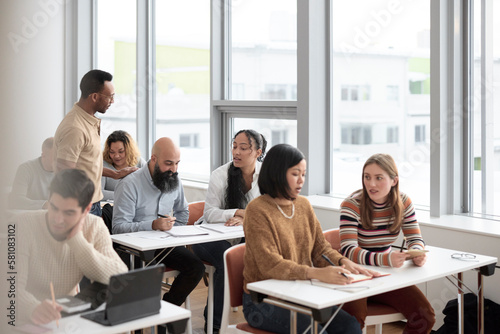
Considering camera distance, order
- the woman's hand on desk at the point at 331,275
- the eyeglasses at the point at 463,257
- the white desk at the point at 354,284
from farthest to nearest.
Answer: the eyeglasses at the point at 463,257
the woman's hand on desk at the point at 331,275
the white desk at the point at 354,284

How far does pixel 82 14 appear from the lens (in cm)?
704

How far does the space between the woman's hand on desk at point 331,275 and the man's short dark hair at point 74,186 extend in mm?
1047

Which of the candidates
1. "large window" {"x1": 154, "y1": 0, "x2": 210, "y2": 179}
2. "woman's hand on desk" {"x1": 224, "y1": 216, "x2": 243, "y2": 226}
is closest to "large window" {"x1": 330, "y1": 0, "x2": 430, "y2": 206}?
"woman's hand on desk" {"x1": 224, "y1": 216, "x2": 243, "y2": 226}

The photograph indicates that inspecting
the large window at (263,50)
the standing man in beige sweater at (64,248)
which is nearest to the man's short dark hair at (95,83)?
the standing man in beige sweater at (64,248)

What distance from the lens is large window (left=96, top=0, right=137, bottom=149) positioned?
261 inches

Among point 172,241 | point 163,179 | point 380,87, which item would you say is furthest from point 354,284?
point 380,87

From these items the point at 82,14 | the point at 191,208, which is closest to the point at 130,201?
the point at 191,208

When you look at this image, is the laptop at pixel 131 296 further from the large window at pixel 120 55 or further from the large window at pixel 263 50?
the large window at pixel 120 55

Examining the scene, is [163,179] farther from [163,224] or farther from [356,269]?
[356,269]

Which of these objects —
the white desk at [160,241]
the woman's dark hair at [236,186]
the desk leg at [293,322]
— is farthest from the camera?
the woman's dark hair at [236,186]

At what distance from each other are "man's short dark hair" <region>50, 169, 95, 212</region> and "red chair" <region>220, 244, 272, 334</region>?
0.96 metres

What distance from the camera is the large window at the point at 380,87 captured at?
13.0 ft

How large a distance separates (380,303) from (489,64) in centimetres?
178

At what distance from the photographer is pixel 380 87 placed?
421 centimetres
